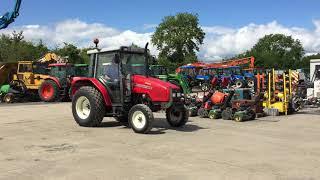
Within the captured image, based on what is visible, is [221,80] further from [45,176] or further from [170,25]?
[170,25]

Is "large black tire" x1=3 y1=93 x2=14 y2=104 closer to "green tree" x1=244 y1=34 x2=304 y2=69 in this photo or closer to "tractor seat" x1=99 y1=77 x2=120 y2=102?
"tractor seat" x1=99 y1=77 x2=120 y2=102

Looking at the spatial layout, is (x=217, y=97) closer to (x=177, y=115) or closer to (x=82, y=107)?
(x=177, y=115)

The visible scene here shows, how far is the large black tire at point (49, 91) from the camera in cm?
2519

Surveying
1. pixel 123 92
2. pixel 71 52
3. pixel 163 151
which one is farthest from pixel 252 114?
pixel 71 52

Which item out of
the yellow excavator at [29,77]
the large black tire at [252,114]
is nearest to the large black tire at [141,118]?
the large black tire at [252,114]

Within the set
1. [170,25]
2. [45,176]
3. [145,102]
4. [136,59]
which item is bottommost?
[45,176]

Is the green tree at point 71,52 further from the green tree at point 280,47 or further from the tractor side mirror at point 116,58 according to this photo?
the green tree at point 280,47

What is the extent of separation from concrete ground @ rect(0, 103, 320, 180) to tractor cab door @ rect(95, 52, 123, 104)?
95 centimetres

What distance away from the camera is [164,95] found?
40.6 feet

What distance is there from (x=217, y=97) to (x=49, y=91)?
1210 cm

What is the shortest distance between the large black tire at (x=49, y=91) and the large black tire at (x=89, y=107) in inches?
461

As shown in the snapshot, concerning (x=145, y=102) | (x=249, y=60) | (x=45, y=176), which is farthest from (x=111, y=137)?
(x=249, y=60)

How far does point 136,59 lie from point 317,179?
7.23 m

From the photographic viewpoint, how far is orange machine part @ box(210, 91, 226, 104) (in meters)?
16.3
